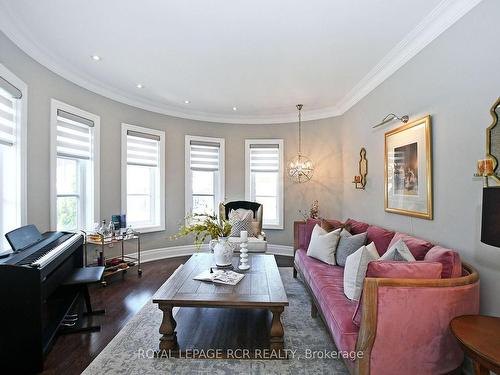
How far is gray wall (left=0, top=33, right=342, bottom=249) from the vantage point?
10.1 ft

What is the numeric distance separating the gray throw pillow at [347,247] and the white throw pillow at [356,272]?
0.75 m

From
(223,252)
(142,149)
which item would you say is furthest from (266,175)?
(223,252)

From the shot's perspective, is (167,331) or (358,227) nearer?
(167,331)

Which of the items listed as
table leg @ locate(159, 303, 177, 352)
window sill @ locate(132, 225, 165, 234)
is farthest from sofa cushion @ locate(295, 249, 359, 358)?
window sill @ locate(132, 225, 165, 234)

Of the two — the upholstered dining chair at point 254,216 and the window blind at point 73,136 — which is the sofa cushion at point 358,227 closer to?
the upholstered dining chair at point 254,216

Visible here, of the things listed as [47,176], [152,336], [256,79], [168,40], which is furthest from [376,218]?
[47,176]

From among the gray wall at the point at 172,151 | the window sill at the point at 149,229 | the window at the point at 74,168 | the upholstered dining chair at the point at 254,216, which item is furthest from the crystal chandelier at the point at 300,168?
the window at the point at 74,168

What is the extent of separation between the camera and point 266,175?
18.2ft

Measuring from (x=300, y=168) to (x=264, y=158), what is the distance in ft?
2.71

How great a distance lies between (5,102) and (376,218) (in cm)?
440

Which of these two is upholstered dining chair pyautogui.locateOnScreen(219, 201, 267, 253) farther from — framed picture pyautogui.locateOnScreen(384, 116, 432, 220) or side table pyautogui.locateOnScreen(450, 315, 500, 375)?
side table pyautogui.locateOnScreen(450, 315, 500, 375)

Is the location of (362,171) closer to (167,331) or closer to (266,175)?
(266,175)

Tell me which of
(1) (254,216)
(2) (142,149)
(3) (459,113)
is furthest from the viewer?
(1) (254,216)

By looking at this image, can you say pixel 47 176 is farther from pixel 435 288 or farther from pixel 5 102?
pixel 435 288
